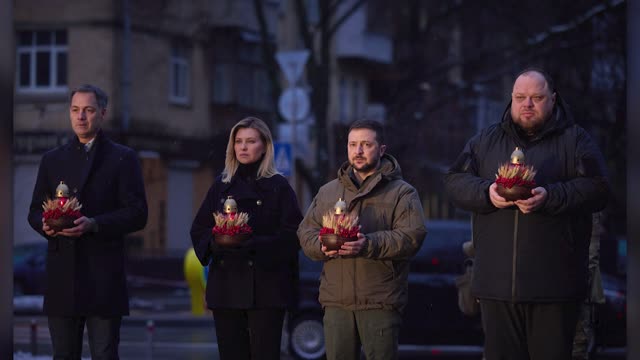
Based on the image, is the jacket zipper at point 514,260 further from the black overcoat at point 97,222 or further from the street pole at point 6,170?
the street pole at point 6,170

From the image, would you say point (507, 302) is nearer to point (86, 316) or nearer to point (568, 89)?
point (86, 316)

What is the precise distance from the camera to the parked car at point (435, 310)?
1744cm

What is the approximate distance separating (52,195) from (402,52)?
151 ft

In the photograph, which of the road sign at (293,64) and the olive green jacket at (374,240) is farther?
the road sign at (293,64)

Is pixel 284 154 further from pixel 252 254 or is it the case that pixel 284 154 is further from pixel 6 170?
pixel 6 170

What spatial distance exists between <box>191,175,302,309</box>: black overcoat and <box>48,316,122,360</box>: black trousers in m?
0.65

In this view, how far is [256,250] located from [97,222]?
971 mm

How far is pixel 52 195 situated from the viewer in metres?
8.91

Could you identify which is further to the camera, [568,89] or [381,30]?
[381,30]

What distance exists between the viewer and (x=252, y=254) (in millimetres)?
8820

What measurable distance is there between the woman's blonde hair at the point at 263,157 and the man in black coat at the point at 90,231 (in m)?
0.57

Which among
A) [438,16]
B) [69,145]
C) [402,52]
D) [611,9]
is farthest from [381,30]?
[69,145]

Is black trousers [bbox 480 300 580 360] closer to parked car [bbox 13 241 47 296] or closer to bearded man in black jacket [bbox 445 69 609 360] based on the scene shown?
bearded man in black jacket [bbox 445 69 609 360]

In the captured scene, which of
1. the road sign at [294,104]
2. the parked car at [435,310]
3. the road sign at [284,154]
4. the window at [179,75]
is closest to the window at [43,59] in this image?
the window at [179,75]
